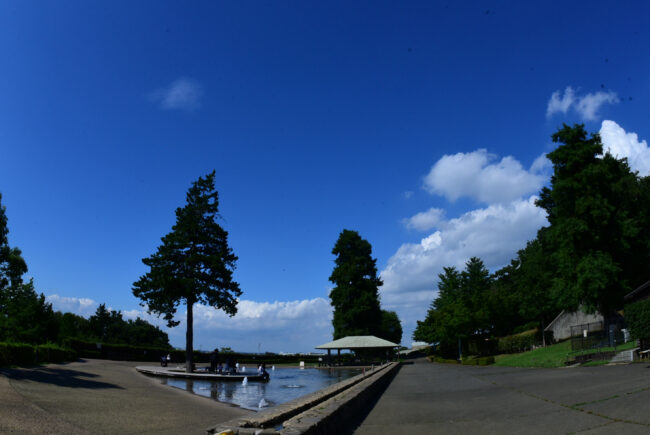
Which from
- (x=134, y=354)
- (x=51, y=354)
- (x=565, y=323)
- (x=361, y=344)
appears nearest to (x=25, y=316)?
(x=134, y=354)

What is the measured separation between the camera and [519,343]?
52406 millimetres

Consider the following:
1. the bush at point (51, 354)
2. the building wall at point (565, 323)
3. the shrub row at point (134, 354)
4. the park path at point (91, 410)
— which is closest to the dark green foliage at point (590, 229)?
the building wall at point (565, 323)

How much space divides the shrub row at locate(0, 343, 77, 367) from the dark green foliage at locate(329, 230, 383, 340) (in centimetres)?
4147

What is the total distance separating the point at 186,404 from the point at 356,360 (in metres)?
44.5

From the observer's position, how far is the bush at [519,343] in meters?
51.7

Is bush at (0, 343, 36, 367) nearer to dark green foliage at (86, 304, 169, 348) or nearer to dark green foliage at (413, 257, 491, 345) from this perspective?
dark green foliage at (413, 257, 491, 345)

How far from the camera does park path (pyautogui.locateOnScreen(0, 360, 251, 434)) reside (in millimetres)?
8992

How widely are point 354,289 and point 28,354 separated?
48996mm

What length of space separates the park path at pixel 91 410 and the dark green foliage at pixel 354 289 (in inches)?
1966

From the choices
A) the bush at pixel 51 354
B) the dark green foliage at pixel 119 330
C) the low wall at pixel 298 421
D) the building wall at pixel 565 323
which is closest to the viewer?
the low wall at pixel 298 421

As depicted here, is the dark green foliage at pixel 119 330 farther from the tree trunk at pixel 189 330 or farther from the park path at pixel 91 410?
the park path at pixel 91 410

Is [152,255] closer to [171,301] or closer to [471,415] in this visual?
[171,301]

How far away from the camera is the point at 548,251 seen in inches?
2176

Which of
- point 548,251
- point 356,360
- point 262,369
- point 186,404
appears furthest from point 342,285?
point 186,404
